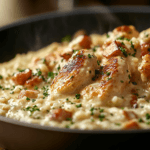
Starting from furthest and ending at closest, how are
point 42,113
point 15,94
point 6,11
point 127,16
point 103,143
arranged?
1. point 6,11
2. point 127,16
3. point 15,94
4. point 42,113
5. point 103,143

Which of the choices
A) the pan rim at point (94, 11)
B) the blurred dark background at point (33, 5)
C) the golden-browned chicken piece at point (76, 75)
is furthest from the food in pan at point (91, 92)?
the blurred dark background at point (33, 5)

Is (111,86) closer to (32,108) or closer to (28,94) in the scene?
(32,108)

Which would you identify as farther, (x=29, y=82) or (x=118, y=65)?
(x=29, y=82)

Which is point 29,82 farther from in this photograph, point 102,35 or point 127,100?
point 102,35

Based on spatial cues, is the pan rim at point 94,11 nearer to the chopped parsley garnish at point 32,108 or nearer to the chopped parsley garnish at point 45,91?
the chopped parsley garnish at point 45,91

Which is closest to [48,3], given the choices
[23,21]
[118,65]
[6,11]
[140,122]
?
[6,11]
